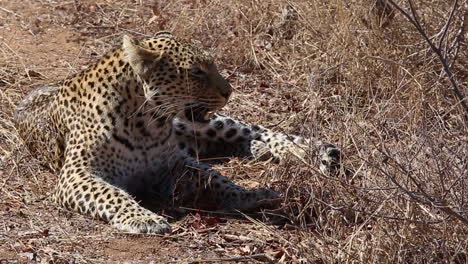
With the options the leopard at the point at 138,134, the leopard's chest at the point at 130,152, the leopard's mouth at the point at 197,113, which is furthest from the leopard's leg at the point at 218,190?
the leopard's mouth at the point at 197,113

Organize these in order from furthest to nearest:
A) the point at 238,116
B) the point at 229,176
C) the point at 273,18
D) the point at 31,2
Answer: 1. the point at 31,2
2. the point at 273,18
3. the point at 238,116
4. the point at 229,176

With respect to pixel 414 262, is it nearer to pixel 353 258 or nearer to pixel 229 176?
pixel 353 258

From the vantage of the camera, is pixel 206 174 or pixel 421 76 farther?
pixel 421 76

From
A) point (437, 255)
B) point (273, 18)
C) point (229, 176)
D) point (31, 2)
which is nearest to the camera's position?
point (437, 255)

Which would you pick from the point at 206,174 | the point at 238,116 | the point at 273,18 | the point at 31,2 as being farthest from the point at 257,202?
the point at 31,2

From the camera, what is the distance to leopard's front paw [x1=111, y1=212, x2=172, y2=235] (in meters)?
8.06

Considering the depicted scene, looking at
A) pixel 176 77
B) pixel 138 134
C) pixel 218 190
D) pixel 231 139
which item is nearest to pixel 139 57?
pixel 176 77

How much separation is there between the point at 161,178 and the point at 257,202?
0.90 metres

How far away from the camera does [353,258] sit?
704 centimetres

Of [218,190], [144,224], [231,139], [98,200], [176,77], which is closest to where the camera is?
[144,224]

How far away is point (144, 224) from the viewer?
8078mm

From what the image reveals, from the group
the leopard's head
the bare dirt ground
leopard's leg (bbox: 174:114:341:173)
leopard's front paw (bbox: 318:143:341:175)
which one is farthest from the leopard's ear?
→ leopard's front paw (bbox: 318:143:341:175)

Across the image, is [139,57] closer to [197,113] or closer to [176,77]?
[176,77]

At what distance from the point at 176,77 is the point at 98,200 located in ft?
3.73
